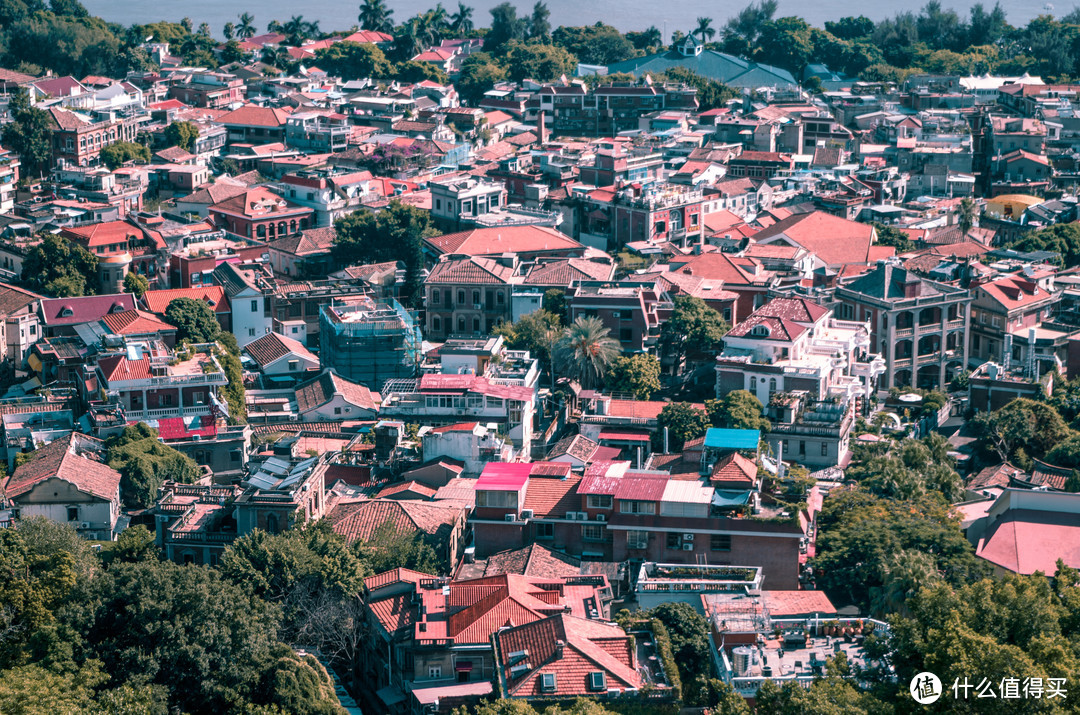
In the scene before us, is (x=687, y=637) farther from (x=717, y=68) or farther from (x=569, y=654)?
(x=717, y=68)

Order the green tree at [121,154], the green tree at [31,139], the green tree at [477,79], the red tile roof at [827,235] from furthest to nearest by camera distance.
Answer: the green tree at [477,79], the green tree at [121,154], the green tree at [31,139], the red tile roof at [827,235]

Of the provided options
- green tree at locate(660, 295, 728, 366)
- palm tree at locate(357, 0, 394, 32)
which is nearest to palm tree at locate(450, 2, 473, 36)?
palm tree at locate(357, 0, 394, 32)

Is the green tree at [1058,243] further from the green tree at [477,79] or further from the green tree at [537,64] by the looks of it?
the green tree at [537,64]

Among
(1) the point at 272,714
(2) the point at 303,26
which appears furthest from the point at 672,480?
(2) the point at 303,26

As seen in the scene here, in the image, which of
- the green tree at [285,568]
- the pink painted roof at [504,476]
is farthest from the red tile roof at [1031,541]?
the green tree at [285,568]

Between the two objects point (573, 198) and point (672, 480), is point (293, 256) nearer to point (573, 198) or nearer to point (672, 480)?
point (573, 198)

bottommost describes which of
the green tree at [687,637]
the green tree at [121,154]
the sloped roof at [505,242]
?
the green tree at [687,637]

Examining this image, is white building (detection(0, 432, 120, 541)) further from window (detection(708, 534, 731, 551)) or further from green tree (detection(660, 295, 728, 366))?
green tree (detection(660, 295, 728, 366))
